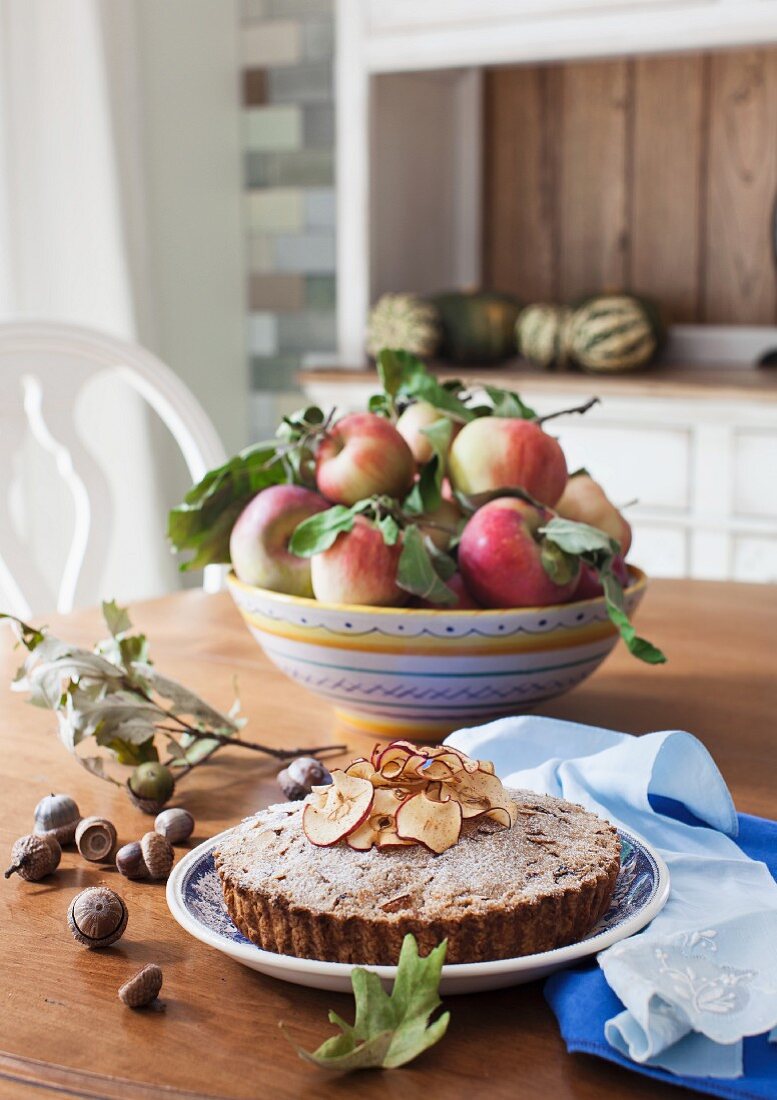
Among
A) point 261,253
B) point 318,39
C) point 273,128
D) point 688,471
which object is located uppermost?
point 318,39

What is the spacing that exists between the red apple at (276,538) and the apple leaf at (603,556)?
0.57ft

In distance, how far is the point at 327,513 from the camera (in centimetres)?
88

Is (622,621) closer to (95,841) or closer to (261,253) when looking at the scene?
(95,841)

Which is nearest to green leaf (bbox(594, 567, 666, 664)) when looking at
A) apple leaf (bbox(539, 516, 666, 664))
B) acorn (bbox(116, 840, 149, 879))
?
apple leaf (bbox(539, 516, 666, 664))

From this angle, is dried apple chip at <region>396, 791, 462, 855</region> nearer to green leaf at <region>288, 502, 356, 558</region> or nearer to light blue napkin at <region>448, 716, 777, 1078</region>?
light blue napkin at <region>448, 716, 777, 1078</region>

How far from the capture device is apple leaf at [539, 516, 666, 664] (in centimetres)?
82

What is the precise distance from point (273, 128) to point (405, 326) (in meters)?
0.64

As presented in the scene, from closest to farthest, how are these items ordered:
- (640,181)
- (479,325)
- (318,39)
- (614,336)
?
1. (614,336)
2. (479,325)
3. (640,181)
4. (318,39)

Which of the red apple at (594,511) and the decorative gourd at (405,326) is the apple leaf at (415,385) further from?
the decorative gourd at (405,326)

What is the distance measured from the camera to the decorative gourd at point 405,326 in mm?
2551

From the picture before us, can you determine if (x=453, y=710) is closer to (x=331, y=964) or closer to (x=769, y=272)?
(x=331, y=964)

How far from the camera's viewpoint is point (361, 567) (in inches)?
33.7

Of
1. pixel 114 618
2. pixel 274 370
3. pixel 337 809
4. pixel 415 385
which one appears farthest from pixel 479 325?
pixel 337 809

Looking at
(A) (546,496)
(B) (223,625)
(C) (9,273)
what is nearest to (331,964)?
(A) (546,496)
